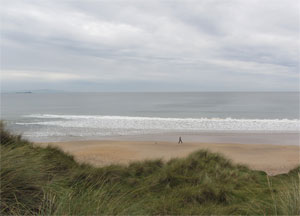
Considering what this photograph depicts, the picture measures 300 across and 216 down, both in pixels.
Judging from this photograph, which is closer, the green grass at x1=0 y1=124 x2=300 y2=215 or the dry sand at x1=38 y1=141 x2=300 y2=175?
the green grass at x1=0 y1=124 x2=300 y2=215

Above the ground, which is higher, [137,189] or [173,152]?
[137,189]

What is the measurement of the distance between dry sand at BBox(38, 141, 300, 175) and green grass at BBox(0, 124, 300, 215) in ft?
18.9

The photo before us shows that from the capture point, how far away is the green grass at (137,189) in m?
3.07

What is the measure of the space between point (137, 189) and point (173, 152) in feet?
35.8

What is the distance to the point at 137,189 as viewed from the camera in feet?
13.9

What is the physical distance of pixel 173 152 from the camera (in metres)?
14.9

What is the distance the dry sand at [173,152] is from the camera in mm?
12344

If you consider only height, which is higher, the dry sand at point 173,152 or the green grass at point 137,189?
the green grass at point 137,189

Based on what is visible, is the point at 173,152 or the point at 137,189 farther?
the point at 173,152

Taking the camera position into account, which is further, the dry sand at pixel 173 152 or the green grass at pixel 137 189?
the dry sand at pixel 173 152

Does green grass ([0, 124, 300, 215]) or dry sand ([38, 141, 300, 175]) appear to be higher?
green grass ([0, 124, 300, 215])

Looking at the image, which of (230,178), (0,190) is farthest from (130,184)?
(0,190)

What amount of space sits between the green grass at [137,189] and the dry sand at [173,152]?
5.75 metres

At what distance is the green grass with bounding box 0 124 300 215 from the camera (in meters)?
3.07
